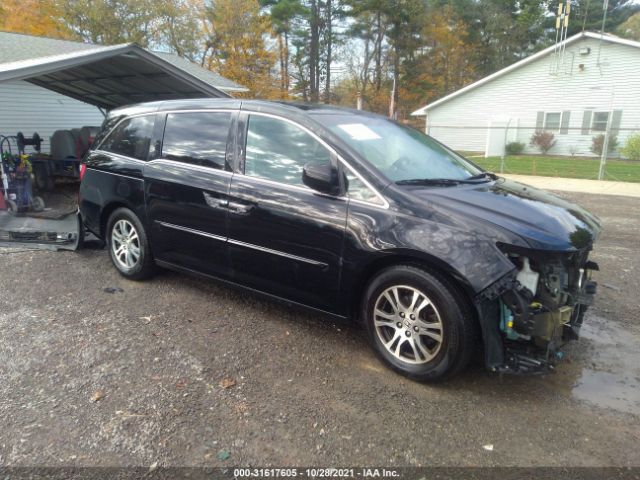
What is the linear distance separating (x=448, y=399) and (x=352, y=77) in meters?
37.6

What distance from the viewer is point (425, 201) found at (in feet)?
10.1

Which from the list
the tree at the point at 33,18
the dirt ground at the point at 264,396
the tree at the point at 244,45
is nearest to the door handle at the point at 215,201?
the dirt ground at the point at 264,396

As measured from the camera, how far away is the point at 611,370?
3344mm

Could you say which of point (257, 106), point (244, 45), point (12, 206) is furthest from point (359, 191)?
point (244, 45)

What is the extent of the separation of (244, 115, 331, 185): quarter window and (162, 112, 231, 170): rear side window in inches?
11.4

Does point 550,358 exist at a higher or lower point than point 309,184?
lower

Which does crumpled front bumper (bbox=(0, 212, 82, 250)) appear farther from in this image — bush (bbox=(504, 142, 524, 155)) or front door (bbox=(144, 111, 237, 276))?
bush (bbox=(504, 142, 524, 155))

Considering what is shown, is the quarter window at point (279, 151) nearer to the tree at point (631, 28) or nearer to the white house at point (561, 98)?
the white house at point (561, 98)

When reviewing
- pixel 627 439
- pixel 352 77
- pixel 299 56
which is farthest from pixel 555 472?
pixel 352 77

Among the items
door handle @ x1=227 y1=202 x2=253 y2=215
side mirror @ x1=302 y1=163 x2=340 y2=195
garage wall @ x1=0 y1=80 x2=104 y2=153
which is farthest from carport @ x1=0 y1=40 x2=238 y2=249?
garage wall @ x1=0 y1=80 x2=104 y2=153

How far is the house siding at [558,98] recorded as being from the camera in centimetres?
2227

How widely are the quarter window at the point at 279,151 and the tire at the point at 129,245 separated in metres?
1.55

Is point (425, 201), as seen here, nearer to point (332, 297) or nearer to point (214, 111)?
point (332, 297)

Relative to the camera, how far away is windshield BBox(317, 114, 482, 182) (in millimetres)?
3477
